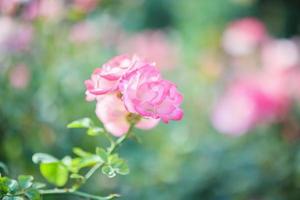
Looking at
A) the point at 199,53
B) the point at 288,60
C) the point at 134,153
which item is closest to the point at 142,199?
the point at 134,153

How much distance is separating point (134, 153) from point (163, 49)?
915 mm

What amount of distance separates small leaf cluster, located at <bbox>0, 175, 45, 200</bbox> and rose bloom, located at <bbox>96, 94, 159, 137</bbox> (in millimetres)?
139

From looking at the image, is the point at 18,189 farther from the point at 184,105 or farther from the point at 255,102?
the point at 184,105

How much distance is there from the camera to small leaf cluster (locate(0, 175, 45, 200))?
35.9 inches

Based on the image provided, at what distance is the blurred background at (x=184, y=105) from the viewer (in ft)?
5.82

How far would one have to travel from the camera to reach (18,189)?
3.05ft

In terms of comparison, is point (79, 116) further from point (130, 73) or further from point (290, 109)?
point (130, 73)

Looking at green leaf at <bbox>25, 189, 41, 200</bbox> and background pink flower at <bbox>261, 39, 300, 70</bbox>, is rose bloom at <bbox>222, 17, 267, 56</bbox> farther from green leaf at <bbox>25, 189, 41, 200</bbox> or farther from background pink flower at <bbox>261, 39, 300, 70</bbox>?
green leaf at <bbox>25, 189, 41, 200</bbox>

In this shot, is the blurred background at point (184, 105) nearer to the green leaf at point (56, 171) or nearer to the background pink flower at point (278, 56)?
the background pink flower at point (278, 56)

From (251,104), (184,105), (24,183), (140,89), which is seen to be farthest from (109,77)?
(184,105)

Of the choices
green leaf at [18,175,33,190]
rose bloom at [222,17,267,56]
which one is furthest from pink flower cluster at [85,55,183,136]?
rose bloom at [222,17,267,56]

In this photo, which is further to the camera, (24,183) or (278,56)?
(278,56)

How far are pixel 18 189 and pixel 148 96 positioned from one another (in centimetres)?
18

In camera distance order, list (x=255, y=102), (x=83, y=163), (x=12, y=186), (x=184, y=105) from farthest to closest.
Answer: (x=184, y=105), (x=255, y=102), (x=83, y=163), (x=12, y=186)
